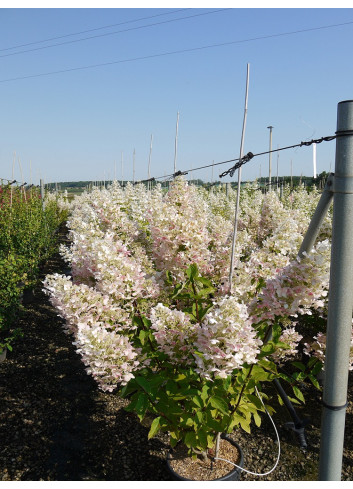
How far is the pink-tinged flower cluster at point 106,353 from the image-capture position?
6.37ft

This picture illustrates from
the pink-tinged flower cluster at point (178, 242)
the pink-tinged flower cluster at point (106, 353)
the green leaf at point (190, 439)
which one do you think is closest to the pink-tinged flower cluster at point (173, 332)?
the pink-tinged flower cluster at point (106, 353)

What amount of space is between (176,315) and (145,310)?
0.56 metres

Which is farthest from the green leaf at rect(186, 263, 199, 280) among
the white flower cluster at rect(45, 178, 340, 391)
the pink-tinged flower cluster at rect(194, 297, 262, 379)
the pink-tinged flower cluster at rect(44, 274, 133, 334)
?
the pink-tinged flower cluster at rect(194, 297, 262, 379)

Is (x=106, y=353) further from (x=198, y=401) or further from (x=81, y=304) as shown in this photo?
(x=198, y=401)

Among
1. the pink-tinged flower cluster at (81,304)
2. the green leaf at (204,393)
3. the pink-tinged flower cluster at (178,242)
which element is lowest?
the green leaf at (204,393)

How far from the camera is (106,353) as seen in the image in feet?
6.52

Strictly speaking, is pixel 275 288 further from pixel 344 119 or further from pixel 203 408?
pixel 344 119

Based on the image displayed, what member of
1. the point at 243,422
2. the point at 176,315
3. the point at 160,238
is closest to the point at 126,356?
the point at 176,315

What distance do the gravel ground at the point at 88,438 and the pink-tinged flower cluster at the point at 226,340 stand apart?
1438 millimetres

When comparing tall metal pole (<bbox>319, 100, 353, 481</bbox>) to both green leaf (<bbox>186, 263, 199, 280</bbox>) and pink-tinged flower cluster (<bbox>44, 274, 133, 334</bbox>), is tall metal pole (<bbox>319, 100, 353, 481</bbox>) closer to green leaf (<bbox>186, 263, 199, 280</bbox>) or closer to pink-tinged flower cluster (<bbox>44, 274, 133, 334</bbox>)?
green leaf (<bbox>186, 263, 199, 280</bbox>)

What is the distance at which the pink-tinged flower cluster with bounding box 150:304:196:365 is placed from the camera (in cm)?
208

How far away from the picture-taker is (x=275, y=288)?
2053 mm

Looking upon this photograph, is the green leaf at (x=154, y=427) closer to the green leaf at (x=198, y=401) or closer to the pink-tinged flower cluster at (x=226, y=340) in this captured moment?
the green leaf at (x=198, y=401)

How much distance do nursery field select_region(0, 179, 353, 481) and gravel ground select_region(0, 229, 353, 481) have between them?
0.03ft
